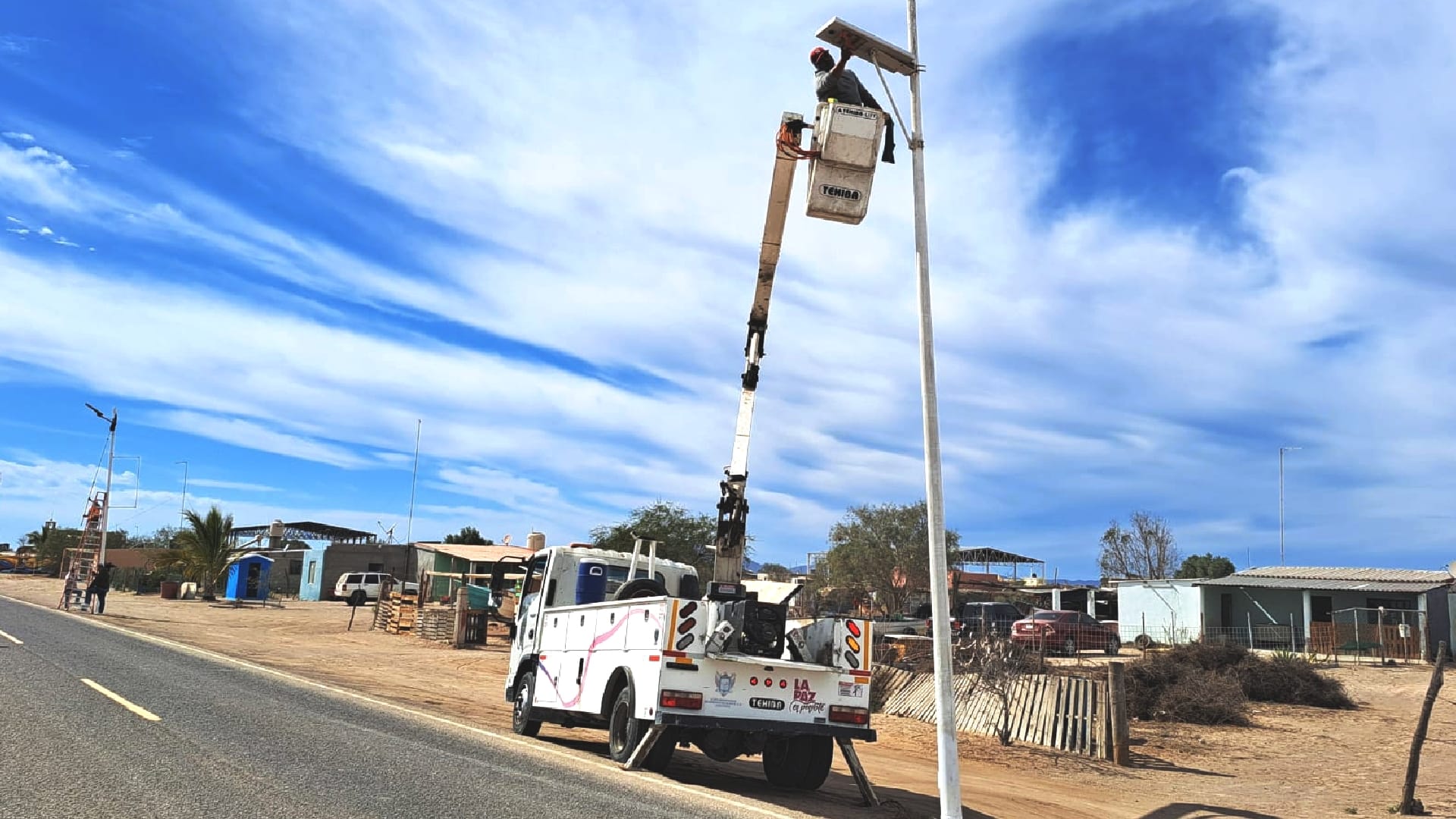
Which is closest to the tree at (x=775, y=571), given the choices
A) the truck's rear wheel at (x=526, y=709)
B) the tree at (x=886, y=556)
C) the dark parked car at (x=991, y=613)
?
the tree at (x=886, y=556)

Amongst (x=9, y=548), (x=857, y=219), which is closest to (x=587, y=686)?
(x=857, y=219)

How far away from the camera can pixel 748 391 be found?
12.7 m

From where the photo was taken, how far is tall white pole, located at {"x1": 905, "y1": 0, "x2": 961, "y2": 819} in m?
7.82

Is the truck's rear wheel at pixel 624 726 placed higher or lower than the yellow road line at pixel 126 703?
higher

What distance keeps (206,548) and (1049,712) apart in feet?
155

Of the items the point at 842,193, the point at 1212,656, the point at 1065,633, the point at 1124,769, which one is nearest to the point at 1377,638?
the point at 1065,633

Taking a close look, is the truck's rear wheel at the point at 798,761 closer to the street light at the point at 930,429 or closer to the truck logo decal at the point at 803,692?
the truck logo decal at the point at 803,692

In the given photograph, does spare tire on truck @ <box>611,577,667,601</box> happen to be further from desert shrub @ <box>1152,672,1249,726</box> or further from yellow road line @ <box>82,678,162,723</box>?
desert shrub @ <box>1152,672,1249,726</box>

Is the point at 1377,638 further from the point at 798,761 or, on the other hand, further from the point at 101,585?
the point at 101,585

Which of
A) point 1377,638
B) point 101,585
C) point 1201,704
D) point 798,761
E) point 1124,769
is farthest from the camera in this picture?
point 101,585

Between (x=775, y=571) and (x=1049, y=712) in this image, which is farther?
(x=775, y=571)

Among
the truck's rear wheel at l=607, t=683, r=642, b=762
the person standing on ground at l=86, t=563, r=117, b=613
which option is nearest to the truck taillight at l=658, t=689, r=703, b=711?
the truck's rear wheel at l=607, t=683, r=642, b=762

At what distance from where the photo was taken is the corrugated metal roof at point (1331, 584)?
36.1m

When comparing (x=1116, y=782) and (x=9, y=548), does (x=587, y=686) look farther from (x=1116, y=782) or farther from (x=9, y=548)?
(x=9, y=548)
